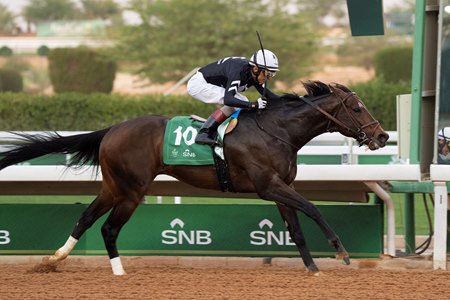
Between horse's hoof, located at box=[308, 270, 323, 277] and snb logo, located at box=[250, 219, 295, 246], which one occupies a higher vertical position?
snb logo, located at box=[250, 219, 295, 246]

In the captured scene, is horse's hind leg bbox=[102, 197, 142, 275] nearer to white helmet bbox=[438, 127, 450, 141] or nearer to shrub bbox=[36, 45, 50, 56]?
white helmet bbox=[438, 127, 450, 141]

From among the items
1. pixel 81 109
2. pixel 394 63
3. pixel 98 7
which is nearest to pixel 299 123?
pixel 81 109

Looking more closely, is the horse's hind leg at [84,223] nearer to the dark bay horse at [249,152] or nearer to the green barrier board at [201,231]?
the dark bay horse at [249,152]

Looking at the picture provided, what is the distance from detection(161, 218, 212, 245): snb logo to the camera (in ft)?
22.9

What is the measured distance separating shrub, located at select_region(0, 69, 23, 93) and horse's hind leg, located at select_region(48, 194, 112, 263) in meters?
27.8

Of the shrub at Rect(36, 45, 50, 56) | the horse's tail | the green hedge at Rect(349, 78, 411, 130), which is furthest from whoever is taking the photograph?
the shrub at Rect(36, 45, 50, 56)

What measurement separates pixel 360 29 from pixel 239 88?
75.3 inches

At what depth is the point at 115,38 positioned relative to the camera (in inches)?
1374

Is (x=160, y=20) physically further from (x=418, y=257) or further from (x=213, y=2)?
(x=418, y=257)

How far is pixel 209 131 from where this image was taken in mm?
6391

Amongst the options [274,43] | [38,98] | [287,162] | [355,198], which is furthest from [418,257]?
[274,43]

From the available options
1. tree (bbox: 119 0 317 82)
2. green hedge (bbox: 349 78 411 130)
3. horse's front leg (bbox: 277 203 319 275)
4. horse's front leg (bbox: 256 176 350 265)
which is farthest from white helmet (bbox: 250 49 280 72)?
tree (bbox: 119 0 317 82)

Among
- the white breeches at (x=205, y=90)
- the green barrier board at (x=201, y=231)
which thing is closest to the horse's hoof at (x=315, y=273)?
the green barrier board at (x=201, y=231)

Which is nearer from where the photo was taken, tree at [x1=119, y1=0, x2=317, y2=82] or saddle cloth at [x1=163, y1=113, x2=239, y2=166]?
saddle cloth at [x1=163, y1=113, x2=239, y2=166]
